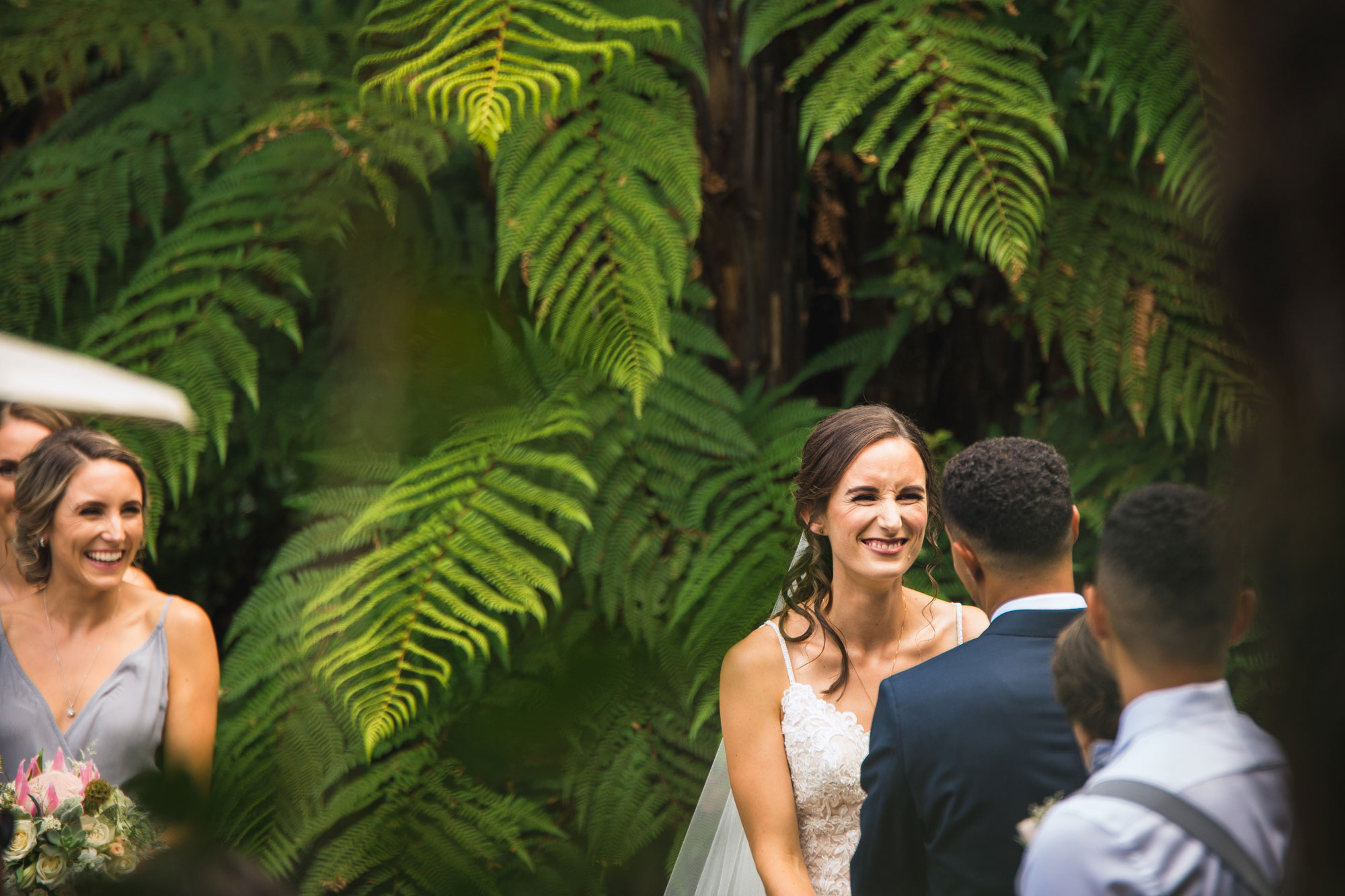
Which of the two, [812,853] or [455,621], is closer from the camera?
[812,853]

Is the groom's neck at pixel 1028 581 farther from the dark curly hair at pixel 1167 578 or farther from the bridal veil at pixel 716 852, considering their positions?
the bridal veil at pixel 716 852

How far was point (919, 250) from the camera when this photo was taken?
3041 mm

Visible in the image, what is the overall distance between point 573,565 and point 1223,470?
2310 mm

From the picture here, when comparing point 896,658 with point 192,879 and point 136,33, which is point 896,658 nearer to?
point 192,879

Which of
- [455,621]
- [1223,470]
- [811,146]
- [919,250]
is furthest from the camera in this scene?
[919,250]

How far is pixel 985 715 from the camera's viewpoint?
4.27 ft

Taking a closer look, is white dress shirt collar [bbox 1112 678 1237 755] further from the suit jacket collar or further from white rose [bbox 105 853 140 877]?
white rose [bbox 105 853 140 877]

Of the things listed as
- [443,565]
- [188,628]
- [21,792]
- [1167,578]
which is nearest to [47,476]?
[188,628]

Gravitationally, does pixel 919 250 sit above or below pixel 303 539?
above

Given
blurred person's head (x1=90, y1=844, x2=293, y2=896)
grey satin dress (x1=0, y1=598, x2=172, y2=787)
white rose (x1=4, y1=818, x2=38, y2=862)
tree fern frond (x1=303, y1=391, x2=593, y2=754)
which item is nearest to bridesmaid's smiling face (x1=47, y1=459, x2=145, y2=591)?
grey satin dress (x1=0, y1=598, x2=172, y2=787)

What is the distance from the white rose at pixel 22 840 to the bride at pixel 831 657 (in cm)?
115

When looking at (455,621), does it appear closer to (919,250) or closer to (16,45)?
(919,250)

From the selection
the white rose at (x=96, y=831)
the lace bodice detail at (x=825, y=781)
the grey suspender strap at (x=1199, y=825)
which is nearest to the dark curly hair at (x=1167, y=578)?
the grey suspender strap at (x=1199, y=825)

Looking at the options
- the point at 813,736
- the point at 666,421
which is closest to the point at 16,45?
the point at 666,421
